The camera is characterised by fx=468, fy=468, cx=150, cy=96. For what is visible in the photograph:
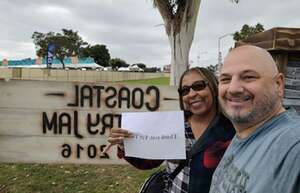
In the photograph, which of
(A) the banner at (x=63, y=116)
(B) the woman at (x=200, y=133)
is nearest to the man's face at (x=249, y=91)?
(B) the woman at (x=200, y=133)

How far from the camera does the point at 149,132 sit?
3.05 metres

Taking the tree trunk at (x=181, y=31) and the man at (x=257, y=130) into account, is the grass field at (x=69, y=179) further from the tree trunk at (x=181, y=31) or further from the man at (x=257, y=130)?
the man at (x=257, y=130)

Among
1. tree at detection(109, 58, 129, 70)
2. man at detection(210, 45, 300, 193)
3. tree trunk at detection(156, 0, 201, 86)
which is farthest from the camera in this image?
tree at detection(109, 58, 129, 70)

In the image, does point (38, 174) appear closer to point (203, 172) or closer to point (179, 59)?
point (179, 59)

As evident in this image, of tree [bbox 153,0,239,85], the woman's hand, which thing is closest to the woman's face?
the woman's hand

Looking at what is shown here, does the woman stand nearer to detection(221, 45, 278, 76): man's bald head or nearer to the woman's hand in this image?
the woman's hand

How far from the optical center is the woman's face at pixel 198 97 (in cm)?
273

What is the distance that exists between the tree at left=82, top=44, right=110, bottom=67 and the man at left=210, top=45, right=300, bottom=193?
97333 millimetres

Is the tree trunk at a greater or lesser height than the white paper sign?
greater

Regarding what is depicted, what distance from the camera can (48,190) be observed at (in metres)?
6.14

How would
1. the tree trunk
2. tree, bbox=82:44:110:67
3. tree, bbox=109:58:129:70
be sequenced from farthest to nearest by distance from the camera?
tree, bbox=109:58:129:70 → tree, bbox=82:44:110:67 → the tree trunk

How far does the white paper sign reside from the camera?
298 centimetres

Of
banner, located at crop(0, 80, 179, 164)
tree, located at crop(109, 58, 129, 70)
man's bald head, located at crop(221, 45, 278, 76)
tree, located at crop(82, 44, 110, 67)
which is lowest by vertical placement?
banner, located at crop(0, 80, 179, 164)

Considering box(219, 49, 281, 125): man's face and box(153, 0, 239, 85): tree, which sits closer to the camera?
box(219, 49, 281, 125): man's face
